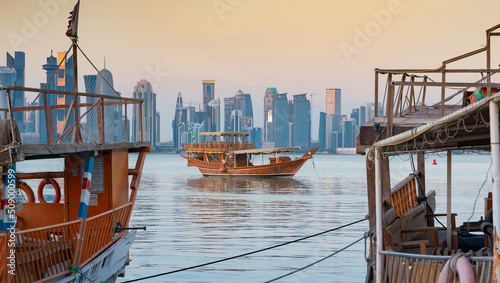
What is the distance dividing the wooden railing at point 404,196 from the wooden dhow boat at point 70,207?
5291 mm

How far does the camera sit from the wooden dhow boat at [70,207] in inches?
301

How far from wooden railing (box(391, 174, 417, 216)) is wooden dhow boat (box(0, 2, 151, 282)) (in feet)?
17.4

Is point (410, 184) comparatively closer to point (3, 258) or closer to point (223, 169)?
point (3, 258)

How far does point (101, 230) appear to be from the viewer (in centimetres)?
1045

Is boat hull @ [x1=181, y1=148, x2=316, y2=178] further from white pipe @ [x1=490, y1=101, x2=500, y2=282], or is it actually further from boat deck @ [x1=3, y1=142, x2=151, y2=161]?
white pipe @ [x1=490, y1=101, x2=500, y2=282]

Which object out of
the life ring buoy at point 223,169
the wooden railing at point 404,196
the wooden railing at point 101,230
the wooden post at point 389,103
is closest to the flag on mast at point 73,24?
the wooden railing at point 101,230

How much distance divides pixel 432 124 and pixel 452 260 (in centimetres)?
161

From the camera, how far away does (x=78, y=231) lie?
9.45m

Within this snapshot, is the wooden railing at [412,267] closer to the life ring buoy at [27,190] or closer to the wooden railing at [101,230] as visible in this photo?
the wooden railing at [101,230]

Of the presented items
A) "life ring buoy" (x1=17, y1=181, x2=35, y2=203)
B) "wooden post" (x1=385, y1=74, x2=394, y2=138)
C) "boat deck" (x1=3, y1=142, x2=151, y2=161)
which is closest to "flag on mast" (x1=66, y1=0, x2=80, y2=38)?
"boat deck" (x1=3, y1=142, x2=151, y2=161)

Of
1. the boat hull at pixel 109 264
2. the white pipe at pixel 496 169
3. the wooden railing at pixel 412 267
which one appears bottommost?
the boat hull at pixel 109 264

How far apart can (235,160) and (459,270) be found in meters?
56.8

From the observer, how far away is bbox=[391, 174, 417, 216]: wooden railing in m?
11.1

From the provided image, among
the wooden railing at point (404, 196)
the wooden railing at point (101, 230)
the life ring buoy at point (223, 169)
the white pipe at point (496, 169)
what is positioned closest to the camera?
the white pipe at point (496, 169)
